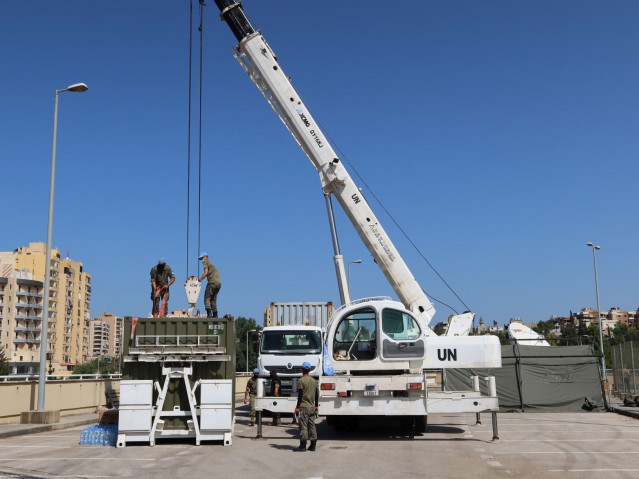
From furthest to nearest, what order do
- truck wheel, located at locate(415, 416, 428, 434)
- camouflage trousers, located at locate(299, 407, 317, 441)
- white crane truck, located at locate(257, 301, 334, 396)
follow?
white crane truck, located at locate(257, 301, 334, 396)
truck wheel, located at locate(415, 416, 428, 434)
camouflage trousers, located at locate(299, 407, 317, 441)

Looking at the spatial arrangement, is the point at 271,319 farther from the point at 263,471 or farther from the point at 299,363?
the point at 263,471

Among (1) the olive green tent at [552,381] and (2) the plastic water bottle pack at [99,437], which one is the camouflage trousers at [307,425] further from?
(1) the olive green tent at [552,381]

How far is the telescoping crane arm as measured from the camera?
18.3 metres

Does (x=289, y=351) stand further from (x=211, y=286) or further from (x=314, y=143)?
(x=314, y=143)

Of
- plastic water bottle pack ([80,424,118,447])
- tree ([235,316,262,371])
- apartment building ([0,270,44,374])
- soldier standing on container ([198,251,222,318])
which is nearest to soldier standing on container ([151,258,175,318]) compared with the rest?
soldier standing on container ([198,251,222,318])

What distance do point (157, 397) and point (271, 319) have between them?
918 centimetres

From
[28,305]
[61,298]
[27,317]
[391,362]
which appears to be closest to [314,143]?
[391,362]

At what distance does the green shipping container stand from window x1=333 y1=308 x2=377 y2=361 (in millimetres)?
2367

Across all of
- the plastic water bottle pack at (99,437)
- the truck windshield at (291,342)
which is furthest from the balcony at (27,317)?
the plastic water bottle pack at (99,437)

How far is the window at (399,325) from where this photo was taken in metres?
13.8

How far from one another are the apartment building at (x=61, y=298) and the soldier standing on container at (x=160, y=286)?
100818 mm

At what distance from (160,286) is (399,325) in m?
→ 5.64

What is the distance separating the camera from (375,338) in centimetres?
1383

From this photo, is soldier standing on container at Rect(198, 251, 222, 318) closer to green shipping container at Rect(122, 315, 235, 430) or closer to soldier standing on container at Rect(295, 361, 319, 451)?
green shipping container at Rect(122, 315, 235, 430)
